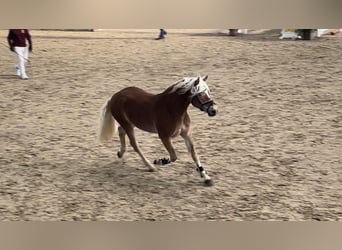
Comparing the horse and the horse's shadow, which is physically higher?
the horse

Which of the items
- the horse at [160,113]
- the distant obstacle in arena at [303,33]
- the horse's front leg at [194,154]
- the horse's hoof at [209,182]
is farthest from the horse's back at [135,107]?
the distant obstacle in arena at [303,33]

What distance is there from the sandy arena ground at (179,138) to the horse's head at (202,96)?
12 cm

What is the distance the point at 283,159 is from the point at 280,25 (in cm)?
48

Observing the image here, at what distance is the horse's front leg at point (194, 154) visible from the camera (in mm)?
1464

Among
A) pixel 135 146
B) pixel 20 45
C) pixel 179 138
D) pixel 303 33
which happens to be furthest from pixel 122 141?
pixel 303 33

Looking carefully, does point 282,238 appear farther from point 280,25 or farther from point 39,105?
point 39,105

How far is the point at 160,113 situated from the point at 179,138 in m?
0.14

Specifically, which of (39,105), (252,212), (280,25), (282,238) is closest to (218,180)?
(252,212)

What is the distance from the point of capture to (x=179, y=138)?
1.55 m

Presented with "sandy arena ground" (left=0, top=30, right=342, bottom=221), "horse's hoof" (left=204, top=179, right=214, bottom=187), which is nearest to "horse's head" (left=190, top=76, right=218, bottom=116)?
"sandy arena ground" (left=0, top=30, right=342, bottom=221)

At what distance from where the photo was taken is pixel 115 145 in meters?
1.59

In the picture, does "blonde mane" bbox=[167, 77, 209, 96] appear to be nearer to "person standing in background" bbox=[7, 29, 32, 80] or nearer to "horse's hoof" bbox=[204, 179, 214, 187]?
"horse's hoof" bbox=[204, 179, 214, 187]

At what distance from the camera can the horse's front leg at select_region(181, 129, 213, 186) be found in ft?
4.80

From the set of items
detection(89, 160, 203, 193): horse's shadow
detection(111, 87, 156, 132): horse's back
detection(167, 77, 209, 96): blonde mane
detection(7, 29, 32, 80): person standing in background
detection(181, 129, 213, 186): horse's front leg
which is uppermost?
detection(7, 29, 32, 80): person standing in background
